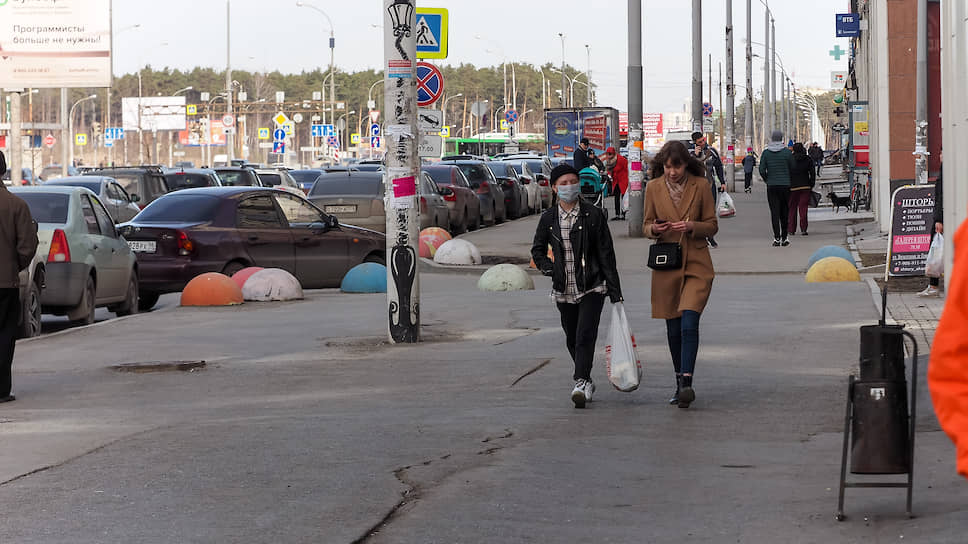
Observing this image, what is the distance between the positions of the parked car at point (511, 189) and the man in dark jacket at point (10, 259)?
31.0 meters

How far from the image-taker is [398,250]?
556 inches

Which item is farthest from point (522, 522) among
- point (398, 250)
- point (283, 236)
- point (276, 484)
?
point (283, 236)

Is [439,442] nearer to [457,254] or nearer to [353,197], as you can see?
[457,254]

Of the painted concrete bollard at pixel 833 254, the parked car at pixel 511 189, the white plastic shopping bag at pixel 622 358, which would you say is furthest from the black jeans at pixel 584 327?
the parked car at pixel 511 189

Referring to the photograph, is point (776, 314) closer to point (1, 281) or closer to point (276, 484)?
point (1, 281)

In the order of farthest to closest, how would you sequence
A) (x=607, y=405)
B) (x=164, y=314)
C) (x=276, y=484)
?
(x=164, y=314) → (x=607, y=405) → (x=276, y=484)

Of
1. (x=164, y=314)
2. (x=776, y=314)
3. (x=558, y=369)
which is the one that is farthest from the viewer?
(x=164, y=314)

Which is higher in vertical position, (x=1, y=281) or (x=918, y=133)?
(x=918, y=133)

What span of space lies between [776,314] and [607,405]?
19.3 feet

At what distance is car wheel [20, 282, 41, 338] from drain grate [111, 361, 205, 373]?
2470 mm

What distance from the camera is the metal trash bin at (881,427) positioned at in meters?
Answer: 6.49

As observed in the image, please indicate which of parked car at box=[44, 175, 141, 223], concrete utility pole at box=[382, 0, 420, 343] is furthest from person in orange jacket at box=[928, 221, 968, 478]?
parked car at box=[44, 175, 141, 223]

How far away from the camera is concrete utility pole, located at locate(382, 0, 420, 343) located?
13.9 meters

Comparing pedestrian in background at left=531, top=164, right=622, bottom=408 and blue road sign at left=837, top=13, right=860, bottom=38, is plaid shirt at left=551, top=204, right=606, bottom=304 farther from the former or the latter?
blue road sign at left=837, top=13, right=860, bottom=38
